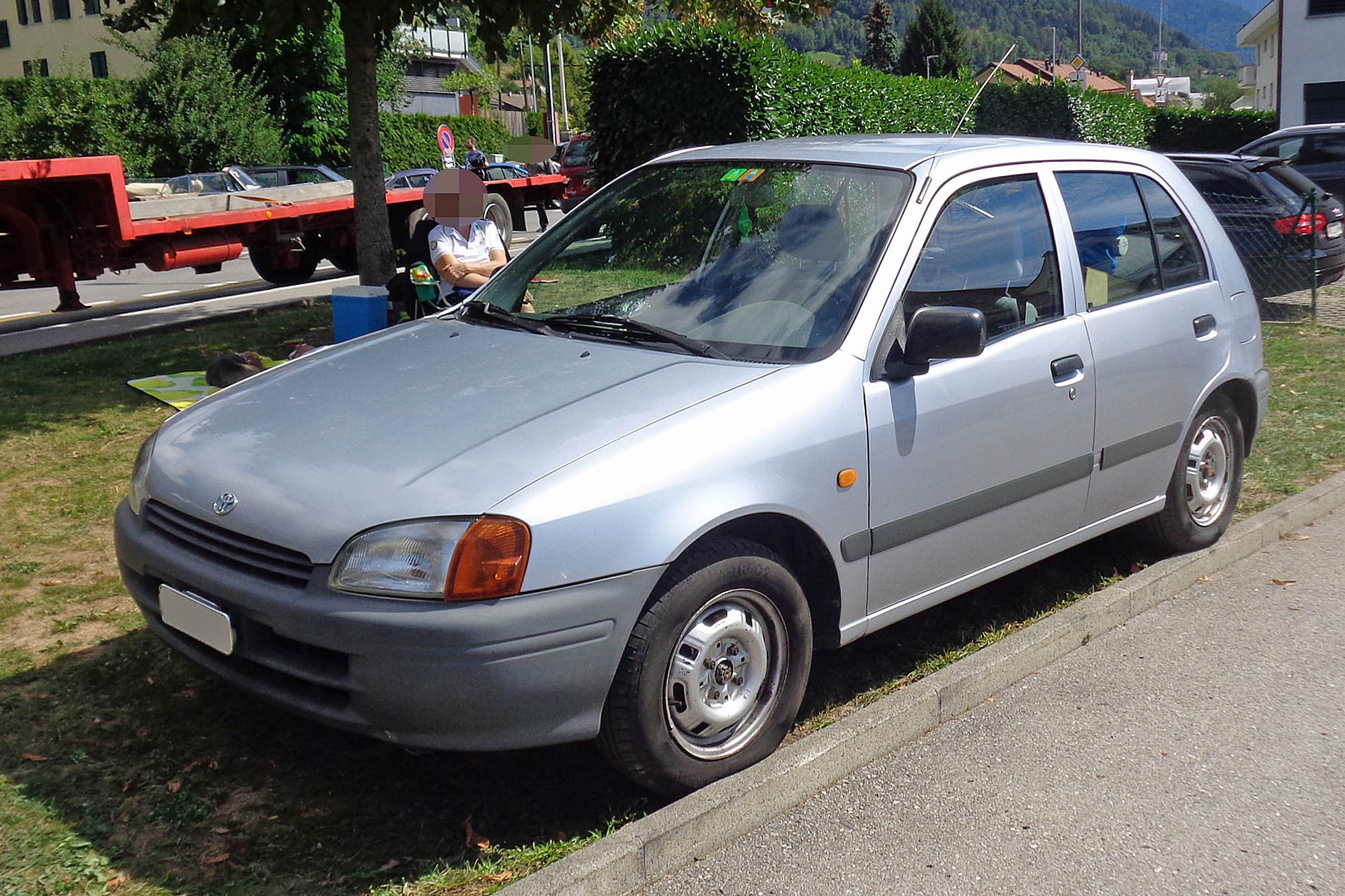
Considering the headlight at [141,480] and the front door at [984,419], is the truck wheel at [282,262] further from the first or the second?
the front door at [984,419]

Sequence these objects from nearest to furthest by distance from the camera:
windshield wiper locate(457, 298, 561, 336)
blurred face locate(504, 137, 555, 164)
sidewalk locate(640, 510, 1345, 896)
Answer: sidewalk locate(640, 510, 1345, 896) < windshield wiper locate(457, 298, 561, 336) < blurred face locate(504, 137, 555, 164)

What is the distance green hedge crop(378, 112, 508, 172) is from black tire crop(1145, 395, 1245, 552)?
31597mm

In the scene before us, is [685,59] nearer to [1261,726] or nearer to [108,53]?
[1261,726]

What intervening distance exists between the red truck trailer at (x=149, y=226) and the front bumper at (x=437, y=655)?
6081 millimetres

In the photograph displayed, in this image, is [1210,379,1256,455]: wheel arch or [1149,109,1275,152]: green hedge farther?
[1149,109,1275,152]: green hedge

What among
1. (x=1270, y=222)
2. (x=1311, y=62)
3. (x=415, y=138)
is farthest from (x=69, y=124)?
(x=1311, y=62)

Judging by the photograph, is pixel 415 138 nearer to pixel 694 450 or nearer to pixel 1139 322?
pixel 1139 322

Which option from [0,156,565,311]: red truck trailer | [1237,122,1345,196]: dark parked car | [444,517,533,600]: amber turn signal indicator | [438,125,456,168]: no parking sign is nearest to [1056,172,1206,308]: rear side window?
[444,517,533,600]: amber turn signal indicator

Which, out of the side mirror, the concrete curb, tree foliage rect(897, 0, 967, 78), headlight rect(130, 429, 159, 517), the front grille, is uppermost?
tree foliage rect(897, 0, 967, 78)

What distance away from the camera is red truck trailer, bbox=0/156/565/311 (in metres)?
10.6

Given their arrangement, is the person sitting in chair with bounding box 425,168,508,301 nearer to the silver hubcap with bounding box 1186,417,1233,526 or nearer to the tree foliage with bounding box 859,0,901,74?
the silver hubcap with bounding box 1186,417,1233,526

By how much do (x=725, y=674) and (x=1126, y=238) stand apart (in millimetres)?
2609

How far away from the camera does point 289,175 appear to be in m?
18.2

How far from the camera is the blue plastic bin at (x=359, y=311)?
8094 millimetres
